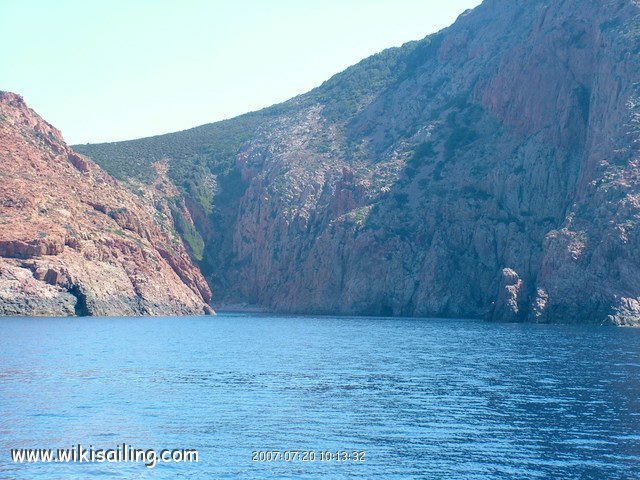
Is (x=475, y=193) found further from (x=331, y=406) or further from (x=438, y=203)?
(x=331, y=406)

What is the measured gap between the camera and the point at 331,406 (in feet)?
142

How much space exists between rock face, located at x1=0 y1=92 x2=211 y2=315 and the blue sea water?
1030 inches

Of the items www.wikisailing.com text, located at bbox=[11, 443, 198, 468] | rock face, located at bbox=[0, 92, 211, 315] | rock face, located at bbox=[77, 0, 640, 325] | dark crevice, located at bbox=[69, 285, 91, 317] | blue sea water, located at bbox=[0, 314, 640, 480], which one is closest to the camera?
www.wikisailing.com text, located at bbox=[11, 443, 198, 468]

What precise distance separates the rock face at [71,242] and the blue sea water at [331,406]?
26156 mm

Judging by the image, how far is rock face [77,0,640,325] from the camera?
374 ft

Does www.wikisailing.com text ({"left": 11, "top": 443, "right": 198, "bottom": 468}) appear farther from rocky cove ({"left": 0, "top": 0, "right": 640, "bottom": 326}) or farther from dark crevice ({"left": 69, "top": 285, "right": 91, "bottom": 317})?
dark crevice ({"left": 69, "top": 285, "right": 91, "bottom": 317})

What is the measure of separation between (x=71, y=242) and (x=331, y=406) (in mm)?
77208

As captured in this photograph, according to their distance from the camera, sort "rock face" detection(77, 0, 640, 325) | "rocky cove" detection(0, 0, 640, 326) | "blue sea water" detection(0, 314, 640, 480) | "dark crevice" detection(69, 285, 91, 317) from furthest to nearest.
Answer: "rock face" detection(77, 0, 640, 325) < "rocky cove" detection(0, 0, 640, 326) < "dark crevice" detection(69, 285, 91, 317) < "blue sea water" detection(0, 314, 640, 480)

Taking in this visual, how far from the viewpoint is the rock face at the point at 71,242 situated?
105188mm

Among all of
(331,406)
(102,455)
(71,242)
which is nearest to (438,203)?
(71,242)

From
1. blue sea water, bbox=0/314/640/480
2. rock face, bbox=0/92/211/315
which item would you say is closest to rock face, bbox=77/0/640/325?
rock face, bbox=0/92/211/315

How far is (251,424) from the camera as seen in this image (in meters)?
38.3

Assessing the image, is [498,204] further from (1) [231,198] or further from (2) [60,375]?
(2) [60,375]

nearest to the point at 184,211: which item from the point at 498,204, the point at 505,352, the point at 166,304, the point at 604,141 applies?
the point at 166,304
